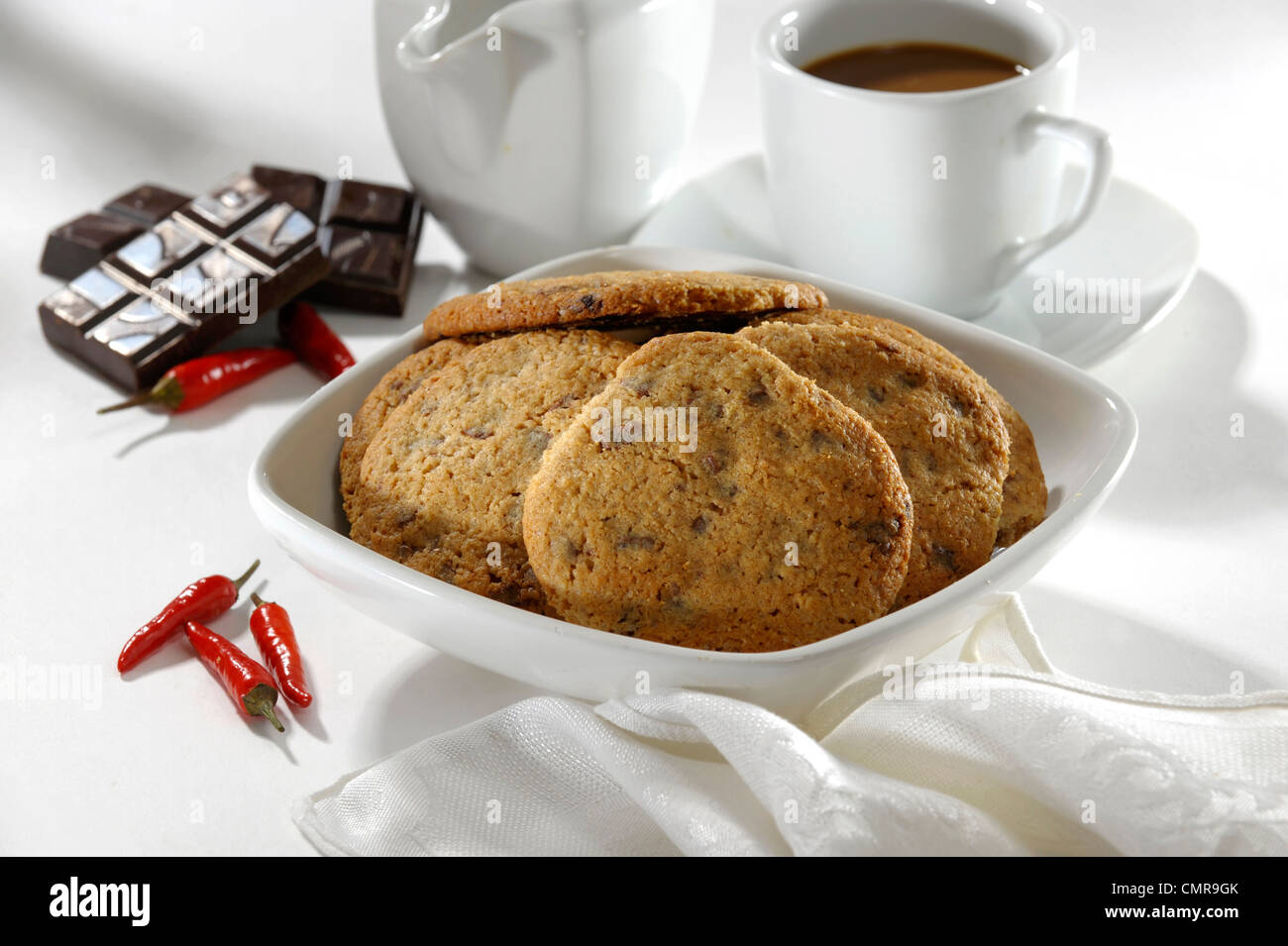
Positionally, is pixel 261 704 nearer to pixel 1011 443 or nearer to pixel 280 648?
pixel 280 648

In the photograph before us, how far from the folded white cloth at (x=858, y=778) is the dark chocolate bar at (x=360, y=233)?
4.32 feet

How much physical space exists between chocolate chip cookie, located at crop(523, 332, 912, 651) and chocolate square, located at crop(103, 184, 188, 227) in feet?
5.59

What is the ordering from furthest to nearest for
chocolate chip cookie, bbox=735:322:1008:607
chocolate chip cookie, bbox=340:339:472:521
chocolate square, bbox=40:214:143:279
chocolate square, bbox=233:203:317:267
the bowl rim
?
1. chocolate square, bbox=40:214:143:279
2. chocolate square, bbox=233:203:317:267
3. chocolate chip cookie, bbox=340:339:472:521
4. chocolate chip cookie, bbox=735:322:1008:607
5. the bowl rim

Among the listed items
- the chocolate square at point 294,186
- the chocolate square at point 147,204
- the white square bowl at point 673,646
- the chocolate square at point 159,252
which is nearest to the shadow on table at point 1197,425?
the white square bowl at point 673,646

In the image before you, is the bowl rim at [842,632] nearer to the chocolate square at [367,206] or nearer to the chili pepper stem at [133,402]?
the chili pepper stem at [133,402]

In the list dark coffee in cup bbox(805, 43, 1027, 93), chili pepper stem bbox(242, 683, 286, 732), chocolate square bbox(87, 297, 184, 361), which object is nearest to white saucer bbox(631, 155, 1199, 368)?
dark coffee in cup bbox(805, 43, 1027, 93)

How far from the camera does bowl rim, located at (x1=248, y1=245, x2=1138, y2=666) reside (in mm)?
1461

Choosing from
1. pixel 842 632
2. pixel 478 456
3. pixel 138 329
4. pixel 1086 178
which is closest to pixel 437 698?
pixel 478 456

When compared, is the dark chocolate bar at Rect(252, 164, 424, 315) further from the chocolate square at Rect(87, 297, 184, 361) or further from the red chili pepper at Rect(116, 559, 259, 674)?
the red chili pepper at Rect(116, 559, 259, 674)

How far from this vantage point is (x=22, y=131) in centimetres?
342

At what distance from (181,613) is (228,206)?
3.74 feet

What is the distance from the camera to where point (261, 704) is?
71.0 inches

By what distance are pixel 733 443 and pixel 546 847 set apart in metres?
0.53

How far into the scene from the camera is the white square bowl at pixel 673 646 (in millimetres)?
Result: 1474
